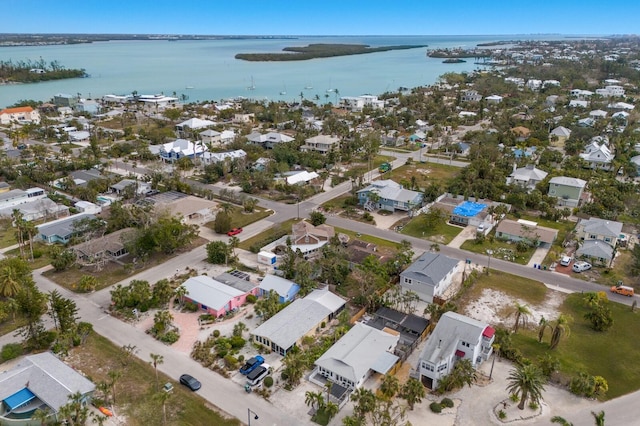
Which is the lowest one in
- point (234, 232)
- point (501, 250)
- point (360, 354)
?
point (501, 250)

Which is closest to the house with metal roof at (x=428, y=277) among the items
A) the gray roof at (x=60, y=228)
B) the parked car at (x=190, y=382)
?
the parked car at (x=190, y=382)

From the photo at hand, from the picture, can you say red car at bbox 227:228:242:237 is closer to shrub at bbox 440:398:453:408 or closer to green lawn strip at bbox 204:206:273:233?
green lawn strip at bbox 204:206:273:233

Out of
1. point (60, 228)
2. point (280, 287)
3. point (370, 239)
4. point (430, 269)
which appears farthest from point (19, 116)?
point (430, 269)

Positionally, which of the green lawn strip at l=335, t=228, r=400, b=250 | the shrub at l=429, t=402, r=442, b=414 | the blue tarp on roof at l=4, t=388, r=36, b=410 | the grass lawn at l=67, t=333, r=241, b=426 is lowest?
the green lawn strip at l=335, t=228, r=400, b=250

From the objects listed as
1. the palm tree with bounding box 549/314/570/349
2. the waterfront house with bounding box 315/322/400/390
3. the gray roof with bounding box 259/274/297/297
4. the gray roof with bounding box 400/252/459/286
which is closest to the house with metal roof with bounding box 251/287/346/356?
the gray roof with bounding box 259/274/297/297

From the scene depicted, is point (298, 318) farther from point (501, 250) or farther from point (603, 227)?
point (603, 227)
